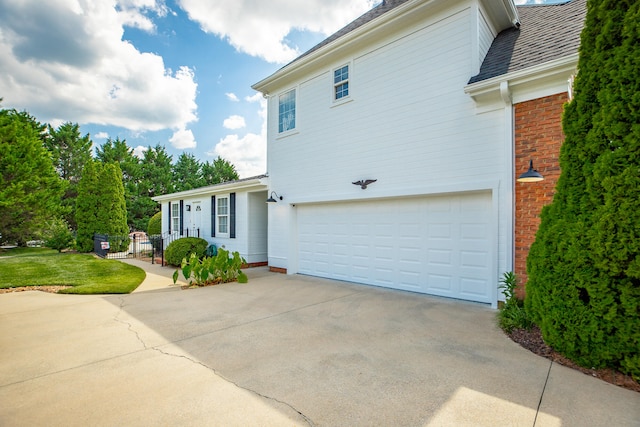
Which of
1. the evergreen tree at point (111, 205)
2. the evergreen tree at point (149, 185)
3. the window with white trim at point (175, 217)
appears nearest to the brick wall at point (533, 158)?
the window with white trim at point (175, 217)

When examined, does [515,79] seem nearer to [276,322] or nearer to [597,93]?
[597,93]

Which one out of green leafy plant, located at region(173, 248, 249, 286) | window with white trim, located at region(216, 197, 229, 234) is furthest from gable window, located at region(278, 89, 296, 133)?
green leafy plant, located at region(173, 248, 249, 286)

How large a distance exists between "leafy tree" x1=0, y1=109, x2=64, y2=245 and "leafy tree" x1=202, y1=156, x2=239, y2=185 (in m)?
15.3

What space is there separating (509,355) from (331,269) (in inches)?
206

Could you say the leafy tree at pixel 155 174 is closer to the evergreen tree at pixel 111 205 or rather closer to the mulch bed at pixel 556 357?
the evergreen tree at pixel 111 205

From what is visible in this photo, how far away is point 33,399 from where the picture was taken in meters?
2.70

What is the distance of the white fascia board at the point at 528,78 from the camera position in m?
4.69

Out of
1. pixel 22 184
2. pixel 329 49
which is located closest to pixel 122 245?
pixel 22 184

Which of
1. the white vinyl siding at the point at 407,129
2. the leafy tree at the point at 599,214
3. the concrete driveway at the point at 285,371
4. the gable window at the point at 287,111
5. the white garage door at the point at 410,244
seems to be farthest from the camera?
the gable window at the point at 287,111

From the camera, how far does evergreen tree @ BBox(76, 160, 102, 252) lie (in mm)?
15680

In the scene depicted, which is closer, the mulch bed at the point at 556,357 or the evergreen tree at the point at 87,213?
the mulch bed at the point at 556,357

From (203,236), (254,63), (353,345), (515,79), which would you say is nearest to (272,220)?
(203,236)

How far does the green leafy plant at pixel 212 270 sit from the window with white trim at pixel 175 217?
7763 mm

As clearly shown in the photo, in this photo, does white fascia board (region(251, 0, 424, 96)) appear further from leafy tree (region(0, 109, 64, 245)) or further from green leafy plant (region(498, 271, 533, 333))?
leafy tree (region(0, 109, 64, 245))
